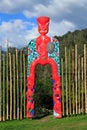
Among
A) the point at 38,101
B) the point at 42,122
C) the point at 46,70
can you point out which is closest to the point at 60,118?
the point at 42,122

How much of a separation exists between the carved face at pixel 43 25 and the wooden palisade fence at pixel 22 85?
105 cm

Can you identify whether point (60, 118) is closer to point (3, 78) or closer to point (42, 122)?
point (42, 122)

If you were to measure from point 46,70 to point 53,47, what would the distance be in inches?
229

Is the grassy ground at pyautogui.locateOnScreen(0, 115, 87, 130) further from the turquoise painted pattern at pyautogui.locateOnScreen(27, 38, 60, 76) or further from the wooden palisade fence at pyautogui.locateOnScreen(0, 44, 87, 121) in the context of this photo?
the turquoise painted pattern at pyautogui.locateOnScreen(27, 38, 60, 76)

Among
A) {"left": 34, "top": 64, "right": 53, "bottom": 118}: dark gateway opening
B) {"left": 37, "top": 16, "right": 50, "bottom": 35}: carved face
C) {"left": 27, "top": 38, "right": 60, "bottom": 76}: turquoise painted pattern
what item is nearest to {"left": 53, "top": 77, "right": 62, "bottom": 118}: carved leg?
{"left": 27, "top": 38, "right": 60, "bottom": 76}: turquoise painted pattern

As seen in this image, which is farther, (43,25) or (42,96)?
(42,96)

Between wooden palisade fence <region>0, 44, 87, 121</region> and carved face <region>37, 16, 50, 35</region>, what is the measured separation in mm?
1050

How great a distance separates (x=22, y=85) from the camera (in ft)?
44.3

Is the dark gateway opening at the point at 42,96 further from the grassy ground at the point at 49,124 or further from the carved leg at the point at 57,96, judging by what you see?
the grassy ground at the point at 49,124

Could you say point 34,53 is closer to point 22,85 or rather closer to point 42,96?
point 22,85

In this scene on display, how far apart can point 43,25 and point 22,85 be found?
226 centimetres

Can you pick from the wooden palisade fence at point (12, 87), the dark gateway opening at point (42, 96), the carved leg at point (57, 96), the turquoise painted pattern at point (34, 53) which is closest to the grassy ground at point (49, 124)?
the carved leg at point (57, 96)

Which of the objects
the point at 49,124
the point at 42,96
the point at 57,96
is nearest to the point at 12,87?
the point at 57,96

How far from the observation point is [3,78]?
1323 cm
